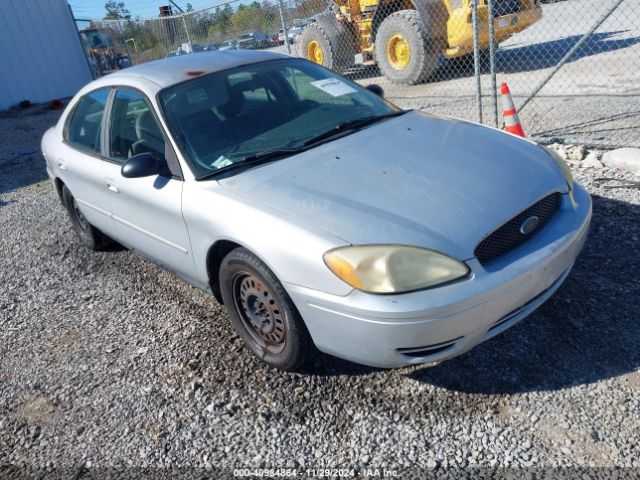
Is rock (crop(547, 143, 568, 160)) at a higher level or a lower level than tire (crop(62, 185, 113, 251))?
lower

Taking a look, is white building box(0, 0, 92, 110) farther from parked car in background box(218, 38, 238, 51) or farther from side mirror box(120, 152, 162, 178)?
→ side mirror box(120, 152, 162, 178)

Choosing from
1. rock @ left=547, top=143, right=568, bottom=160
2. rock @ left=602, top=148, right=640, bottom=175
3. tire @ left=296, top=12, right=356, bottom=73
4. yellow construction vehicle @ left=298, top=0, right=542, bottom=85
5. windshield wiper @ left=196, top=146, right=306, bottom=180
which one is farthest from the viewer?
tire @ left=296, top=12, right=356, bottom=73

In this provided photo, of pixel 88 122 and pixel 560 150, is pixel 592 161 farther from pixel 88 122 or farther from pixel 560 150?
pixel 88 122

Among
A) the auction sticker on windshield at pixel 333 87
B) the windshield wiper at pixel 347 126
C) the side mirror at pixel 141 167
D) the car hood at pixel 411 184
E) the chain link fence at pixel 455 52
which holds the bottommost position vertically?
the chain link fence at pixel 455 52

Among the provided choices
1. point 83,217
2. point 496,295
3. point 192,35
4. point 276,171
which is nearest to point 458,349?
point 496,295

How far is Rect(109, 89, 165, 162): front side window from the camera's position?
Result: 331 cm

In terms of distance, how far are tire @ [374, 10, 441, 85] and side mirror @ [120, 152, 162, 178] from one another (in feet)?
25.2

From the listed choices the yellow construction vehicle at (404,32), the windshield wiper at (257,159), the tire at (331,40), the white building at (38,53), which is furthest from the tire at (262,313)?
the white building at (38,53)

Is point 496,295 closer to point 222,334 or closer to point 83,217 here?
point 222,334

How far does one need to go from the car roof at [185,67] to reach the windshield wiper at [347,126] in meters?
0.89

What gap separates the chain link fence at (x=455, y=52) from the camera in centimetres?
676

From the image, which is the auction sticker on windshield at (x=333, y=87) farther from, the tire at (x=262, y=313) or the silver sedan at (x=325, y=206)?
the tire at (x=262, y=313)

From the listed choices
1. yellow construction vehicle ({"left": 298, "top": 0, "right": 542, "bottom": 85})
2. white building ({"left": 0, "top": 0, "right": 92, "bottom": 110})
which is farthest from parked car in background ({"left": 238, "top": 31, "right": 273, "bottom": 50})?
white building ({"left": 0, "top": 0, "right": 92, "bottom": 110})

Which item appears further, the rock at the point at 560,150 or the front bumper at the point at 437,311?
the rock at the point at 560,150
